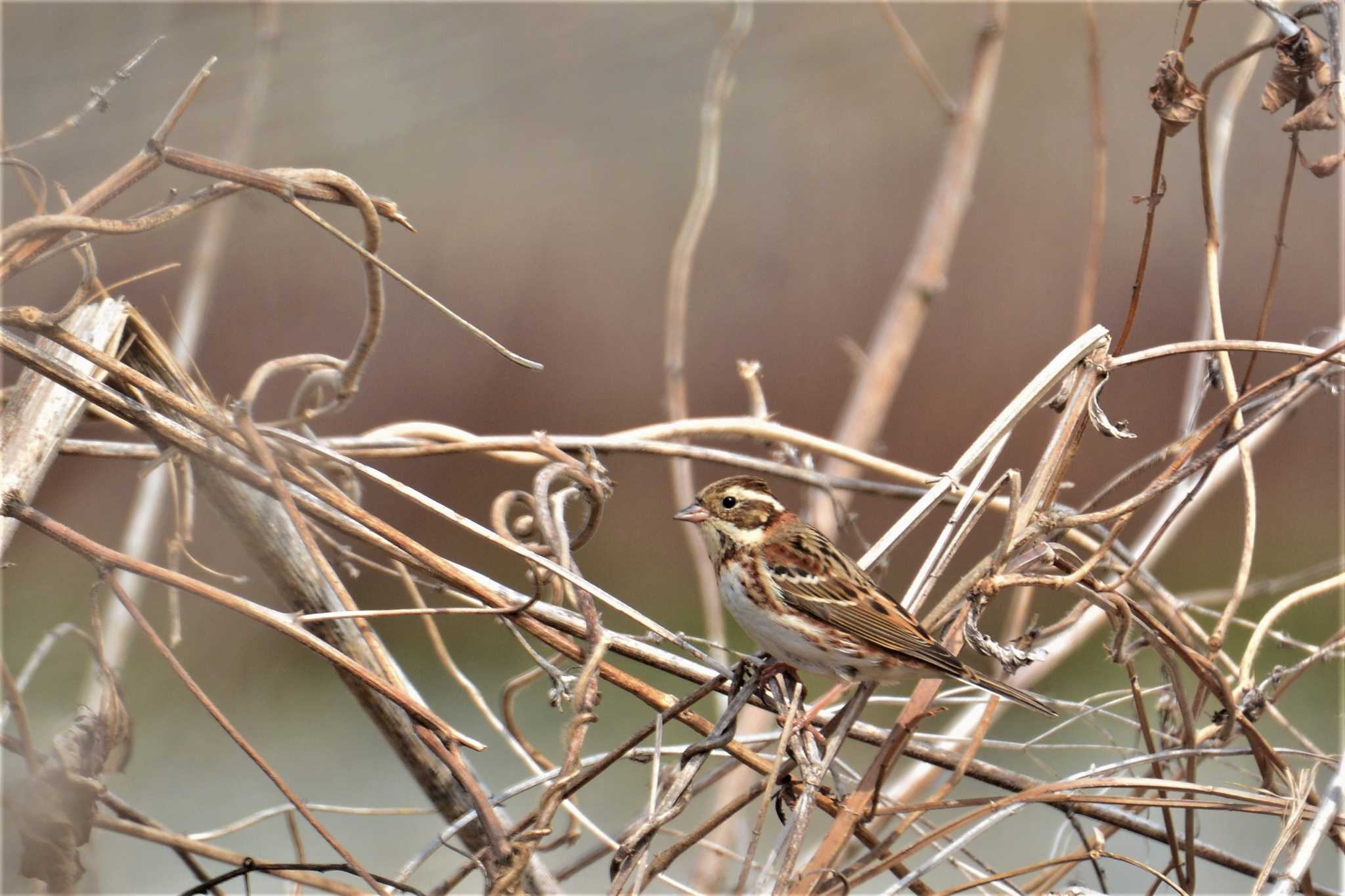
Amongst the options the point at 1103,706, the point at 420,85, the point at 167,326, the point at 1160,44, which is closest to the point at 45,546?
the point at 167,326

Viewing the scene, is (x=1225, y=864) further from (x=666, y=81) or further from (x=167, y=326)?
(x=666, y=81)

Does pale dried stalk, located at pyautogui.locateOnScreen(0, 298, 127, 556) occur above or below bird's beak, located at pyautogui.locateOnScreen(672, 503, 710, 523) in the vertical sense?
below

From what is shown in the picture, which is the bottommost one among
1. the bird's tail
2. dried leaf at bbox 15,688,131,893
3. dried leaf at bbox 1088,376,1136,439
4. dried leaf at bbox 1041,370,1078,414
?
dried leaf at bbox 15,688,131,893

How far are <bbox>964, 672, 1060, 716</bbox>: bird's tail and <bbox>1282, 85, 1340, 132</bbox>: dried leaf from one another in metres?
0.87

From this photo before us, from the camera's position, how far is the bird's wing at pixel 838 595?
1827 millimetres

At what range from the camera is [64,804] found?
→ 1.31 metres

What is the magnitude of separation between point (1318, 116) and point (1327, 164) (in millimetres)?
67

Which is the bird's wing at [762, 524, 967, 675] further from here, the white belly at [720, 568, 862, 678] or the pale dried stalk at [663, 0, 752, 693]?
the pale dried stalk at [663, 0, 752, 693]

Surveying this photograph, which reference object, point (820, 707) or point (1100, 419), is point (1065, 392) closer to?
point (1100, 419)

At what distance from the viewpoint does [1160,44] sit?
9352 millimetres

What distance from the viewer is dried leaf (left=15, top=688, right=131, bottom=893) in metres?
1.30

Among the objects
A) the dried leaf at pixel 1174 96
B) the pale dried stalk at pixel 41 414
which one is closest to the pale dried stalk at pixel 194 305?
the pale dried stalk at pixel 41 414

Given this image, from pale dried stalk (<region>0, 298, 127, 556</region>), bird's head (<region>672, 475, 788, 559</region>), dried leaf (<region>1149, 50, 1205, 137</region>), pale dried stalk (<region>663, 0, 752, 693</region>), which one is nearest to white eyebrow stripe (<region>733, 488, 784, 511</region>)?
bird's head (<region>672, 475, 788, 559</region>)

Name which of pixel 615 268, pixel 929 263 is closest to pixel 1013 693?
pixel 929 263
